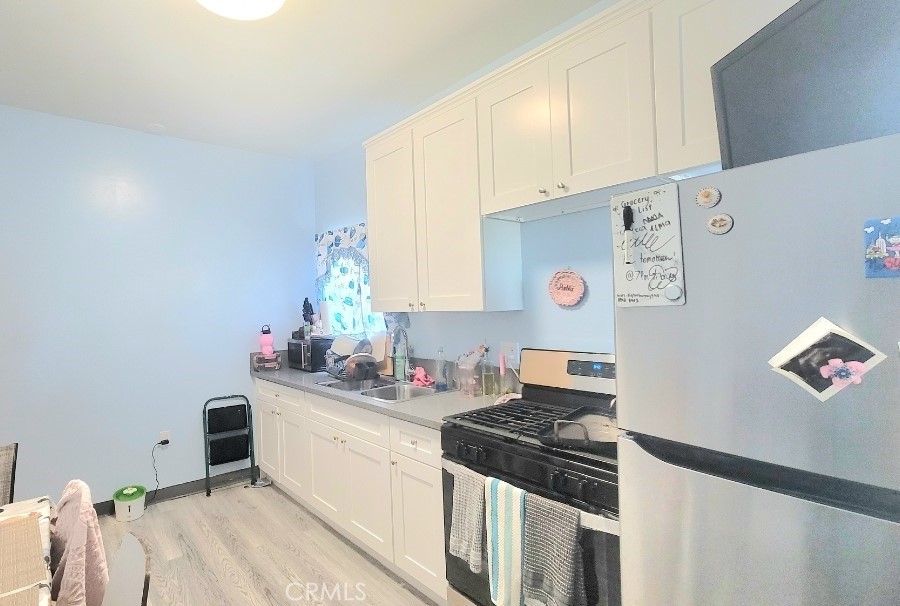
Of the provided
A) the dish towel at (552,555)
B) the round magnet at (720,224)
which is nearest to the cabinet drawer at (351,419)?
the dish towel at (552,555)

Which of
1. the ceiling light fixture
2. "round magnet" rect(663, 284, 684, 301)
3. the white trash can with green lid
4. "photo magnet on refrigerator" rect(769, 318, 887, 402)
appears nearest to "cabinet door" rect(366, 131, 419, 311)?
the ceiling light fixture

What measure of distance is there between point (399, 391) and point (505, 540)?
4.74 feet

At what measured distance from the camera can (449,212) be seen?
228cm

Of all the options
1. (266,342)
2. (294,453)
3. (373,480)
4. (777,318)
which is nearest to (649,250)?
(777,318)

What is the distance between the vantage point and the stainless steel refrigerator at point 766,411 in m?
0.67

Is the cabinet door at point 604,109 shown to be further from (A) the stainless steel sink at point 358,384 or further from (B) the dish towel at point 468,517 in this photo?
(A) the stainless steel sink at point 358,384

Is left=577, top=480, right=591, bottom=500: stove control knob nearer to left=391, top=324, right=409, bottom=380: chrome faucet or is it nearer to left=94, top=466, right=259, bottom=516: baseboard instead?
left=391, top=324, right=409, bottom=380: chrome faucet

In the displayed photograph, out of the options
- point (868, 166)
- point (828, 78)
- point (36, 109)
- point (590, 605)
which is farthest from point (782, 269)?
point (36, 109)

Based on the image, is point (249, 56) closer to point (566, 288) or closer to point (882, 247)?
point (566, 288)

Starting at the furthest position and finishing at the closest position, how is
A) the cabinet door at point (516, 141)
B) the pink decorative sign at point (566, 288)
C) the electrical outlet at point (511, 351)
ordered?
the electrical outlet at point (511, 351) → the pink decorative sign at point (566, 288) → the cabinet door at point (516, 141)

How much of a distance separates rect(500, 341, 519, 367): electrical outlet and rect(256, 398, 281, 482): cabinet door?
74.4 inches

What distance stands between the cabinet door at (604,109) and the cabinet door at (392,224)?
3.33ft

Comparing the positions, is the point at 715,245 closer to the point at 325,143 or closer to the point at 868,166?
the point at 868,166

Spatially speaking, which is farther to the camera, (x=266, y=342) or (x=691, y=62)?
(x=266, y=342)
